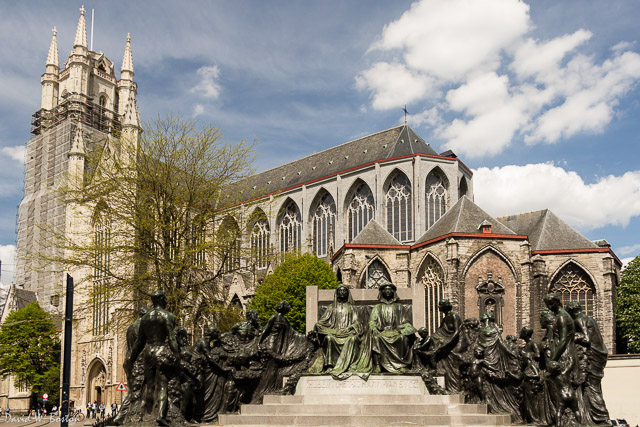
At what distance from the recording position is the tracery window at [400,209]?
40625 mm

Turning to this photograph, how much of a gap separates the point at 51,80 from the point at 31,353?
2514 cm

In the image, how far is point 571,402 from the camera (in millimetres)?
8820

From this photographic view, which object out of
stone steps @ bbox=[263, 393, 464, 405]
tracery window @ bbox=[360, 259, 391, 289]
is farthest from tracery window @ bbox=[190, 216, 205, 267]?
tracery window @ bbox=[360, 259, 391, 289]

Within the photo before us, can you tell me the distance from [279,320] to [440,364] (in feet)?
9.41

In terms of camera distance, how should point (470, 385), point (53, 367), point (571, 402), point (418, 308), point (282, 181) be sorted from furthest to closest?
1. point (282, 181)
2. point (53, 367)
3. point (418, 308)
4. point (470, 385)
5. point (571, 402)

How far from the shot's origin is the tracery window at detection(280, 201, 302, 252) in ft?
154

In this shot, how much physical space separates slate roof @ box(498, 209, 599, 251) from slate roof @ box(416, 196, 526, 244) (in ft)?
8.09

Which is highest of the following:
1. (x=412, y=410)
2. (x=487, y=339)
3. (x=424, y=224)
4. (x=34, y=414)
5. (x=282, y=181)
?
(x=282, y=181)

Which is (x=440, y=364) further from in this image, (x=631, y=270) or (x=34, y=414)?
(x=34, y=414)

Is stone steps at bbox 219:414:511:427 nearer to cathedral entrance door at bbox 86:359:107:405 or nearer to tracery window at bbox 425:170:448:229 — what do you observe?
tracery window at bbox 425:170:448:229

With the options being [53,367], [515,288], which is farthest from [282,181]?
[515,288]

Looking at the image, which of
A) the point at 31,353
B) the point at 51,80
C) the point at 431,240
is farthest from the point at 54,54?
the point at 431,240

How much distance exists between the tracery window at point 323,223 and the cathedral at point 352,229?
0.08 metres

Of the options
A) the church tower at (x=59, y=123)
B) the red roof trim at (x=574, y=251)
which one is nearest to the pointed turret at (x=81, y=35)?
the church tower at (x=59, y=123)
